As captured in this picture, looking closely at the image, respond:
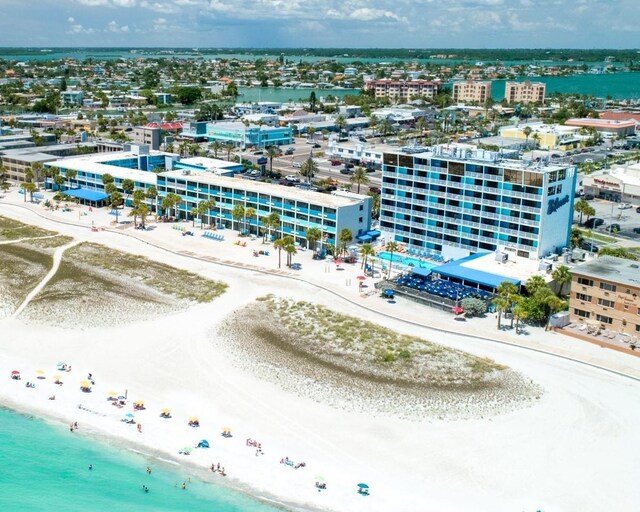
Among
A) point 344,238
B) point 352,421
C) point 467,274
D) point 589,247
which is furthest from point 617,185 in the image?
point 352,421

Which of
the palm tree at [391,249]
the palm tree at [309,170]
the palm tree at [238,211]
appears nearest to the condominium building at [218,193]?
the palm tree at [238,211]

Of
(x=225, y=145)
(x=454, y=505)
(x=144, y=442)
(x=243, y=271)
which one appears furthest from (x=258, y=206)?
(x=225, y=145)

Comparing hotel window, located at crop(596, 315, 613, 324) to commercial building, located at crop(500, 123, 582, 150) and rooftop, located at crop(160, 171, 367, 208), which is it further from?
commercial building, located at crop(500, 123, 582, 150)

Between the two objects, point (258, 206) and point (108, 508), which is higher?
point (258, 206)

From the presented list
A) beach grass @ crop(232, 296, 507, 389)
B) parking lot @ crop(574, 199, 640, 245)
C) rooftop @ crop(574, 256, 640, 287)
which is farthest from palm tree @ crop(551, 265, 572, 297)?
parking lot @ crop(574, 199, 640, 245)

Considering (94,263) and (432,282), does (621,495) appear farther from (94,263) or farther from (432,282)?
(94,263)

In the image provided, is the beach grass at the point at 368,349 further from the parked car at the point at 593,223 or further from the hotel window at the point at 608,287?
the parked car at the point at 593,223
